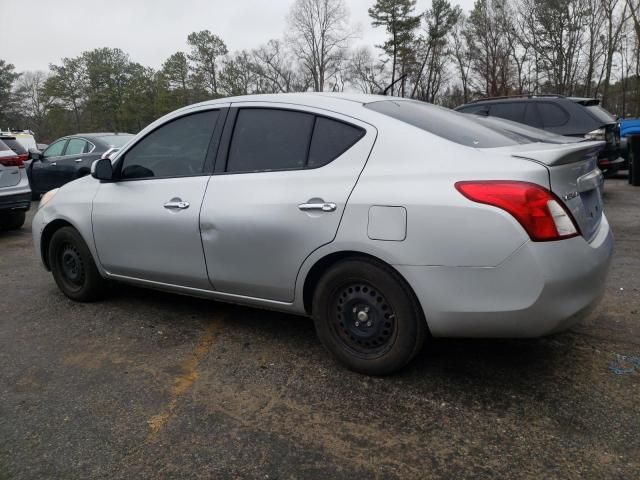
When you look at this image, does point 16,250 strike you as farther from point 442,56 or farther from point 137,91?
point 137,91

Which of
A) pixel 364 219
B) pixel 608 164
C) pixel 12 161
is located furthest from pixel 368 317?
pixel 608 164

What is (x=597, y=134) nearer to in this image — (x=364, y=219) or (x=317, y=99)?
(x=317, y=99)

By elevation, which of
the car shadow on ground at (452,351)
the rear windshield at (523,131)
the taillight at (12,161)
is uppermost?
the rear windshield at (523,131)

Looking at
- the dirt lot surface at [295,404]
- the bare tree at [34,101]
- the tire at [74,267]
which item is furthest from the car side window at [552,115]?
the bare tree at [34,101]

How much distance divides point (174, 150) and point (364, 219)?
1.71 metres

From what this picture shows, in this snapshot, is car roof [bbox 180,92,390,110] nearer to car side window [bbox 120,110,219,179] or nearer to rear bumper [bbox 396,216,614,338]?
car side window [bbox 120,110,219,179]

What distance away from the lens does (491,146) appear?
8.82 ft

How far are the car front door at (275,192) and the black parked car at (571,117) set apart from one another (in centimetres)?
656

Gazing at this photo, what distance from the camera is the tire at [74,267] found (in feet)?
13.7

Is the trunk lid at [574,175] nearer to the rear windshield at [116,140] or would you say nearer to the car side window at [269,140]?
the car side window at [269,140]

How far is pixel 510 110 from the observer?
9.02 metres

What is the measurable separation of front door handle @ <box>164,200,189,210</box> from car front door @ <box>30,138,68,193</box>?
8641 mm

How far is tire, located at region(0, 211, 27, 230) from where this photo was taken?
8.20m

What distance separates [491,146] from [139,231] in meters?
2.43
